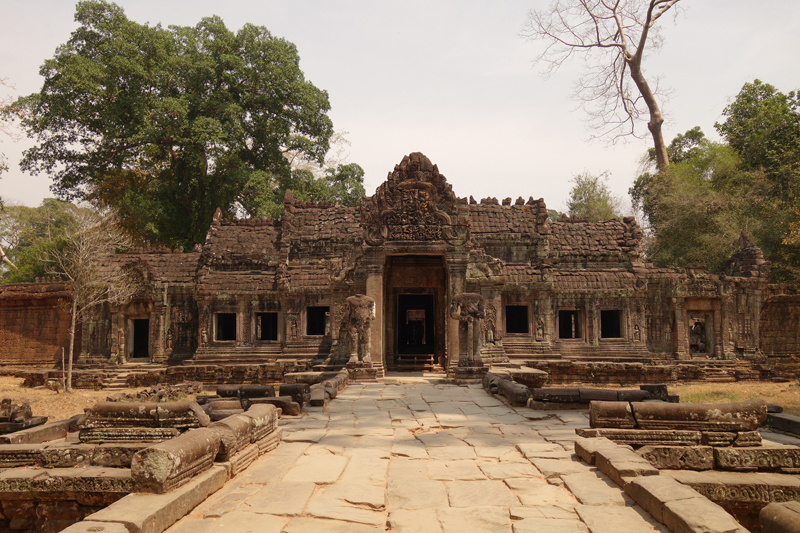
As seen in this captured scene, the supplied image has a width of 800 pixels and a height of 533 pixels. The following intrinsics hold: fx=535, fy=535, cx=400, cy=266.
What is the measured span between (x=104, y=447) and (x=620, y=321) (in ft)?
55.0

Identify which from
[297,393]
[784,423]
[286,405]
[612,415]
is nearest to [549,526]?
[612,415]

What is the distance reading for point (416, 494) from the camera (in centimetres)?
466

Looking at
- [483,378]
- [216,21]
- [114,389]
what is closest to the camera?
[483,378]

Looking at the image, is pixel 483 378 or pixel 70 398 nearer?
pixel 483 378

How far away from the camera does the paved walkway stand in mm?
4016

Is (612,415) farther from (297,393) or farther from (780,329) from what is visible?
(780,329)

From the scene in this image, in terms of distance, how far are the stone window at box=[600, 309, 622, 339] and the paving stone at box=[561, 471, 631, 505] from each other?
1528 centimetres

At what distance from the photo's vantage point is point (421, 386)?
11.4 metres

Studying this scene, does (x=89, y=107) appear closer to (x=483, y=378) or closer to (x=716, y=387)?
(x=483, y=378)

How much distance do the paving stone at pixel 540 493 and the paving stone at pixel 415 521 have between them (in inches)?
33.3

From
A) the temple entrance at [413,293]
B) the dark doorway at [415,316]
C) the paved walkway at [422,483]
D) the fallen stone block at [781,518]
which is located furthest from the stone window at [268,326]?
the fallen stone block at [781,518]

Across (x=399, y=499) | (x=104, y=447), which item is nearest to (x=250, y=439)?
(x=104, y=447)

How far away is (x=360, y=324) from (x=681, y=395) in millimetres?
8870

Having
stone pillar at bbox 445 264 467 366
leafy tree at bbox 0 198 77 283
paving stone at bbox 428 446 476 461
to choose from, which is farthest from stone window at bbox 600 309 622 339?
leafy tree at bbox 0 198 77 283
